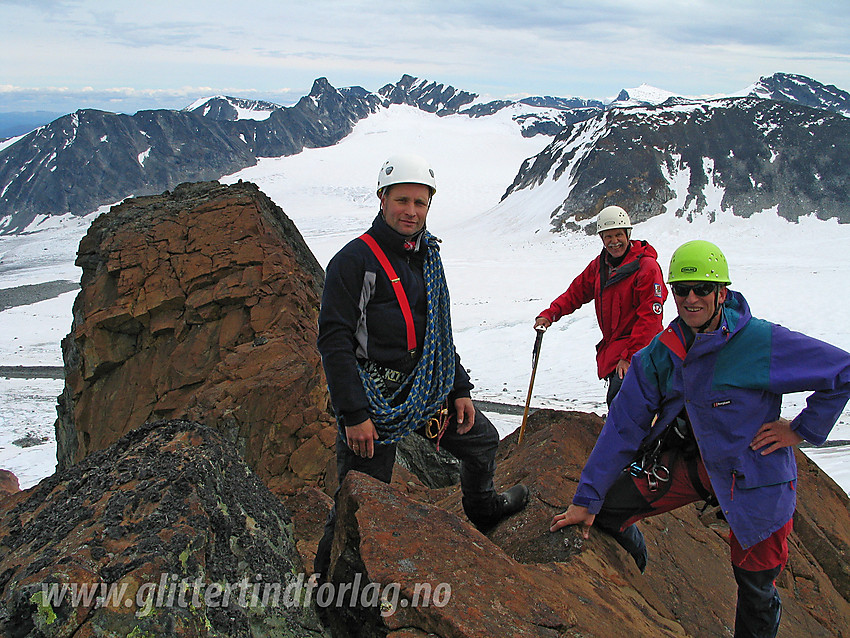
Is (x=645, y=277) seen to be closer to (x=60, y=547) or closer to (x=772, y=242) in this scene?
(x=60, y=547)

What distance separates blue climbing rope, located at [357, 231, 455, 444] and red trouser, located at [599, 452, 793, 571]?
1.27 m

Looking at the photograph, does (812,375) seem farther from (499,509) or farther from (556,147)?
(556,147)

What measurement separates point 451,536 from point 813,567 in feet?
11.1

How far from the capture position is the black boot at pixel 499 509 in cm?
405

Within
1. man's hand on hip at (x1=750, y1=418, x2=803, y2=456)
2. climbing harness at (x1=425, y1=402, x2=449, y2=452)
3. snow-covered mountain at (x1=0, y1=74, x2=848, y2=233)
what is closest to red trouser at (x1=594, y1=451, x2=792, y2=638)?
man's hand on hip at (x1=750, y1=418, x2=803, y2=456)

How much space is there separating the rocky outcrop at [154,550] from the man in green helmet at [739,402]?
224 centimetres

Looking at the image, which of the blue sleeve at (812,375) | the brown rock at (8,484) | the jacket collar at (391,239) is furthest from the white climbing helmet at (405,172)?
the brown rock at (8,484)

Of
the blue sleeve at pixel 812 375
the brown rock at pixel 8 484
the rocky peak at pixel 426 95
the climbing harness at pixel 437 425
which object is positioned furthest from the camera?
the rocky peak at pixel 426 95

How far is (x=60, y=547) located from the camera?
8.68ft

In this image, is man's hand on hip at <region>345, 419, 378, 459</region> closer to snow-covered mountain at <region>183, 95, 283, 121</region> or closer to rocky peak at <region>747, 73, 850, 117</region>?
rocky peak at <region>747, 73, 850, 117</region>

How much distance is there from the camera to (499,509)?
13.3ft

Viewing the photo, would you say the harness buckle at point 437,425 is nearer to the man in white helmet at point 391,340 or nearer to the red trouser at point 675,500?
the man in white helmet at point 391,340

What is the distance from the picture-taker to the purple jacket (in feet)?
9.78

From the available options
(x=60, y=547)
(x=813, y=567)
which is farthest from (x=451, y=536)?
(x=813, y=567)
